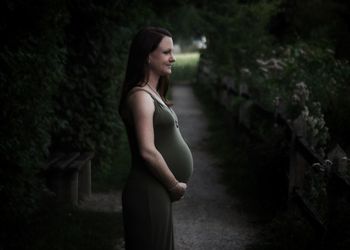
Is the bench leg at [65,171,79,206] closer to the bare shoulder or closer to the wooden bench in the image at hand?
the wooden bench

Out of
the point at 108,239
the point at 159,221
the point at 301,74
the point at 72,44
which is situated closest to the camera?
the point at 159,221

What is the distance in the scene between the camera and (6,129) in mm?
5219

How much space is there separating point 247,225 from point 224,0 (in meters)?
13.6

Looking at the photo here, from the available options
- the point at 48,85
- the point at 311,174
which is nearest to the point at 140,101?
the point at 48,85

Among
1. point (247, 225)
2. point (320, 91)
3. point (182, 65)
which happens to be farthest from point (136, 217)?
point (182, 65)

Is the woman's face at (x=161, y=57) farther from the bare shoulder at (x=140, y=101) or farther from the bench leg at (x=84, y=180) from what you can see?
the bench leg at (x=84, y=180)

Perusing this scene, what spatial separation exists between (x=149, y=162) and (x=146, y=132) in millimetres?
167

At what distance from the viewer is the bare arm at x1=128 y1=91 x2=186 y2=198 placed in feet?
10.4

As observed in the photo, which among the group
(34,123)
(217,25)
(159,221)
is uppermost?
(159,221)

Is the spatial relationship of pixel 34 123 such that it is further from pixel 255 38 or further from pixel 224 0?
pixel 224 0

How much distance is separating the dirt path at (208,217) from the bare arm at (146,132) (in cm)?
320

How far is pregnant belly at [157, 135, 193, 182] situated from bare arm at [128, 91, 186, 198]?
12 centimetres

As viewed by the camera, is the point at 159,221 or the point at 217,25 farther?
the point at 217,25

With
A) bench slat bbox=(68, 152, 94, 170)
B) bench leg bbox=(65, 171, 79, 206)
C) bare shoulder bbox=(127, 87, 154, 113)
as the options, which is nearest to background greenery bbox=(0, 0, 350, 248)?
bench slat bbox=(68, 152, 94, 170)
